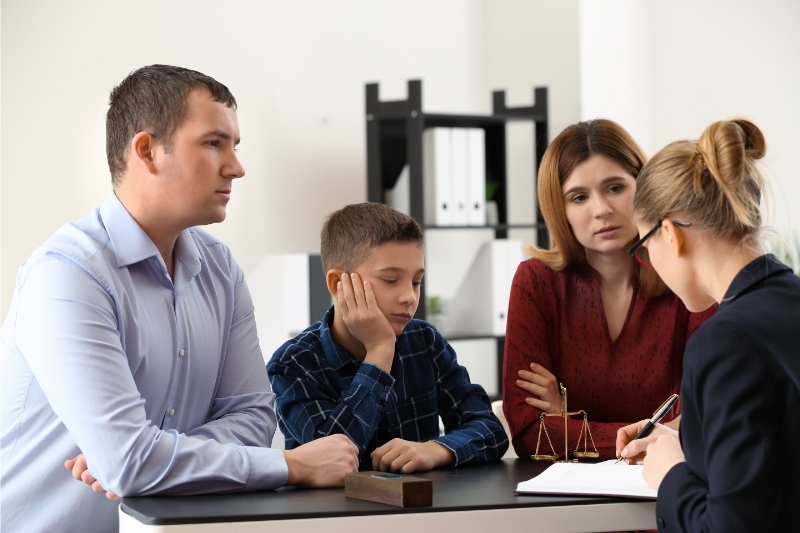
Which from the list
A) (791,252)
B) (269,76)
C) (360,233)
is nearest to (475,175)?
(269,76)

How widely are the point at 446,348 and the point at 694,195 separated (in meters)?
0.74

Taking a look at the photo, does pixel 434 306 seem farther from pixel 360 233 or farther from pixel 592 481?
pixel 592 481

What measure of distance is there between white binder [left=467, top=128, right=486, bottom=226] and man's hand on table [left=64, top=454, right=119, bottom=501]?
2.76 metres

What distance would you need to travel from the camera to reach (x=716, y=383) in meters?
1.08

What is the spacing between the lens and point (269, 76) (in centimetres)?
405

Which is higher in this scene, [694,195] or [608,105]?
[608,105]

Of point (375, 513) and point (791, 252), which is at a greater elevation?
point (791, 252)

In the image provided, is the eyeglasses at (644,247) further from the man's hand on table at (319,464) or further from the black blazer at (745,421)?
the man's hand on table at (319,464)

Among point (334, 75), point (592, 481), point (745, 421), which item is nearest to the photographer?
point (745, 421)

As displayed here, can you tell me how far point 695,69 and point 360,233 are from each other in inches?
105

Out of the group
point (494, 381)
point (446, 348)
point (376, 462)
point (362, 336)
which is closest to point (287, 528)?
point (376, 462)

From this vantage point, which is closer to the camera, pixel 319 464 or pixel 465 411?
pixel 319 464

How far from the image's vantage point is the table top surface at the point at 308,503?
3.56 feet

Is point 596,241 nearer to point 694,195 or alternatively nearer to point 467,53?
point 694,195
